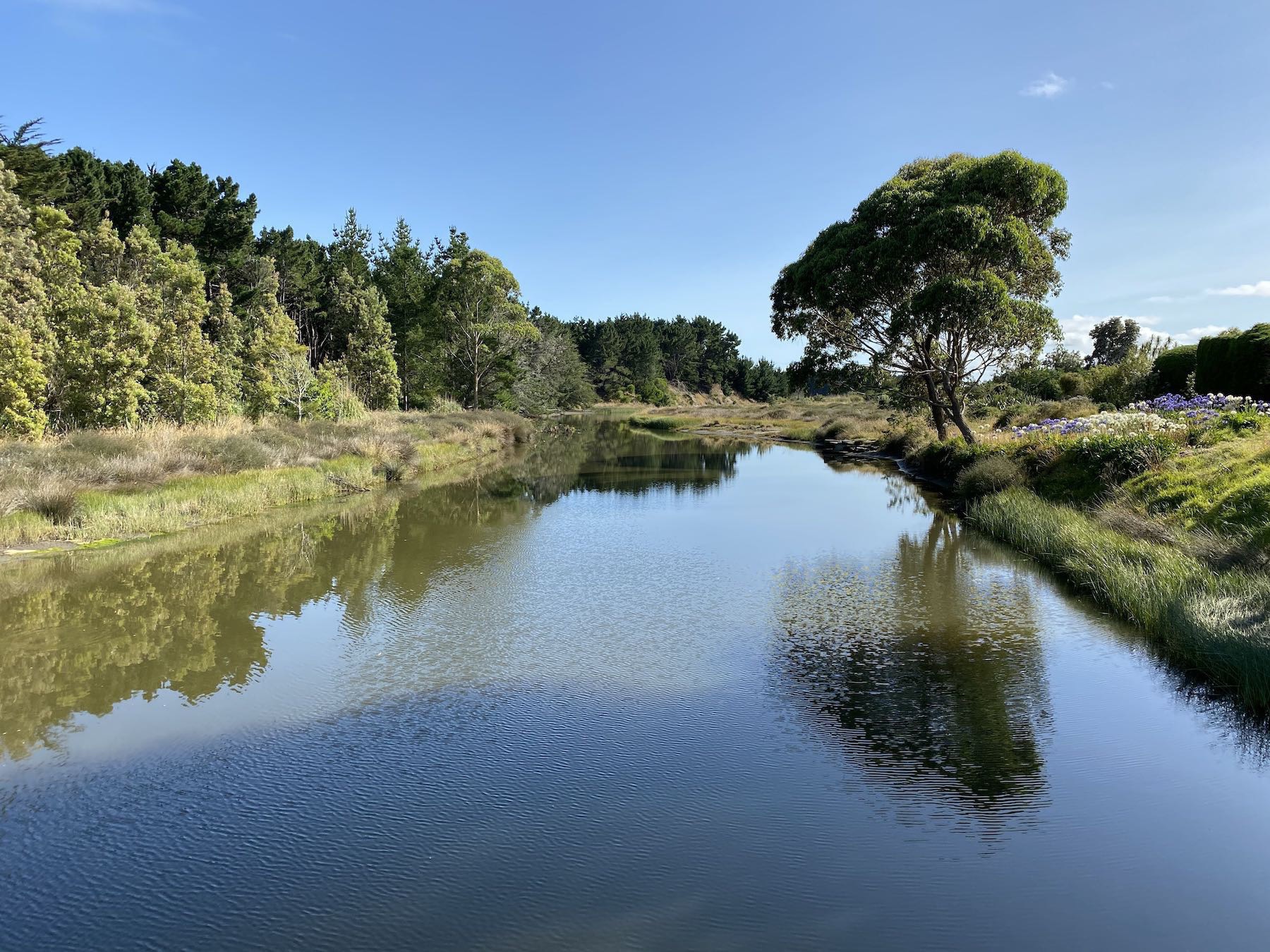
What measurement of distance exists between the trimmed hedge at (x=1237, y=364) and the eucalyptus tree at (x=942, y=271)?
14.2 ft

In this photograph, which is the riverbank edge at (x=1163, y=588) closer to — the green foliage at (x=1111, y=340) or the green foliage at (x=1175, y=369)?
the green foliage at (x=1175, y=369)

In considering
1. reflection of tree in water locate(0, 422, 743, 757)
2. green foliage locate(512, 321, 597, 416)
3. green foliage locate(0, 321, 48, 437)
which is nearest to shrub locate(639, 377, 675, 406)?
green foliage locate(512, 321, 597, 416)

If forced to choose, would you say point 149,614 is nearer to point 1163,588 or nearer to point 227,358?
point 1163,588

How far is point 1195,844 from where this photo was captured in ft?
19.2

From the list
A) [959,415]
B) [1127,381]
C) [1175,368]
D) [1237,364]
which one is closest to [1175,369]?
[1175,368]

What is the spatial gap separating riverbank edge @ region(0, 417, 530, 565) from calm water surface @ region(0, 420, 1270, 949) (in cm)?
127

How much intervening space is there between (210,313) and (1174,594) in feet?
127

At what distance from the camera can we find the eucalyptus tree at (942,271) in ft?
78.9

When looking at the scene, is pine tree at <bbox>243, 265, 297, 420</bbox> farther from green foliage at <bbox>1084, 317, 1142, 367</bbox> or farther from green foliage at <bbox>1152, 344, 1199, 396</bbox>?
green foliage at <bbox>1084, 317, 1142, 367</bbox>

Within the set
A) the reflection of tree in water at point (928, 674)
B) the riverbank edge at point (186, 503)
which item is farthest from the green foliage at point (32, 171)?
the reflection of tree in water at point (928, 674)

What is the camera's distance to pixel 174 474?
19.1 m

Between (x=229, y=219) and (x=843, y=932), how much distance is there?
166 feet

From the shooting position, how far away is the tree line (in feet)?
68.5

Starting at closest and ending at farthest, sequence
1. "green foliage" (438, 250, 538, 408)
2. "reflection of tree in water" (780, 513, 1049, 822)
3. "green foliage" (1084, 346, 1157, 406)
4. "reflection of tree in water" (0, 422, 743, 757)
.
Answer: "reflection of tree in water" (780, 513, 1049, 822), "reflection of tree in water" (0, 422, 743, 757), "green foliage" (1084, 346, 1157, 406), "green foliage" (438, 250, 538, 408)
